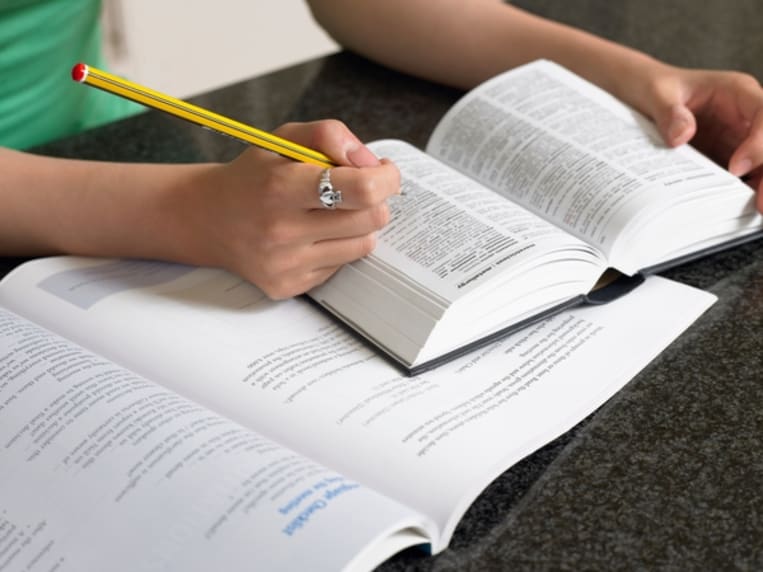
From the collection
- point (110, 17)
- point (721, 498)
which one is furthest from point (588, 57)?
point (110, 17)

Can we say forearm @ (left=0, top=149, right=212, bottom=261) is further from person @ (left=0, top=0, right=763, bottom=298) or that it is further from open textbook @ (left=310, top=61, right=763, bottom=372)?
open textbook @ (left=310, top=61, right=763, bottom=372)

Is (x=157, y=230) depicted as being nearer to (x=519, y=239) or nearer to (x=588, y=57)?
(x=519, y=239)

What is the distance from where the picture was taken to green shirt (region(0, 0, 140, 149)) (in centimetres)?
105

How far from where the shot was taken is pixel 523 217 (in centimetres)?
71

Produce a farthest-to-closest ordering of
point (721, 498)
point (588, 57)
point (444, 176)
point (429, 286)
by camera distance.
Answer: point (588, 57), point (444, 176), point (429, 286), point (721, 498)

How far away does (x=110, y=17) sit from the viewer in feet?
7.46

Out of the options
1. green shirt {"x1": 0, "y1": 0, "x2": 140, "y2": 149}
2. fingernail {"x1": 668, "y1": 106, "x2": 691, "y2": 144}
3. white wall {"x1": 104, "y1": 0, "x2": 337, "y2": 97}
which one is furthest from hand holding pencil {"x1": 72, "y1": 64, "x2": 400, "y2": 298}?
white wall {"x1": 104, "y1": 0, "x2": 337, "y2": 97}

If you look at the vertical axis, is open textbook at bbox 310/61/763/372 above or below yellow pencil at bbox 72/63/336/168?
below

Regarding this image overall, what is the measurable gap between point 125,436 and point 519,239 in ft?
0.92

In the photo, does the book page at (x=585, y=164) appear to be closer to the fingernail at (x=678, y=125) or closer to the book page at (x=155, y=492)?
the fingernail at (x=678, y=125)

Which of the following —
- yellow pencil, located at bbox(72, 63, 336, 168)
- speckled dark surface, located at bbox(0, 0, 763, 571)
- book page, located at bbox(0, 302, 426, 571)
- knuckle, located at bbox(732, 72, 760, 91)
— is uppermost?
yellow pencil, located at bbox(72, 63, 336, 168)

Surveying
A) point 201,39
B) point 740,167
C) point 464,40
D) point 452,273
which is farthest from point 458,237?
point 201,39

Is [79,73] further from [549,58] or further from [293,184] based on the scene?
[549,58]

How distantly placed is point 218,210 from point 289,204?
7 centimetres
